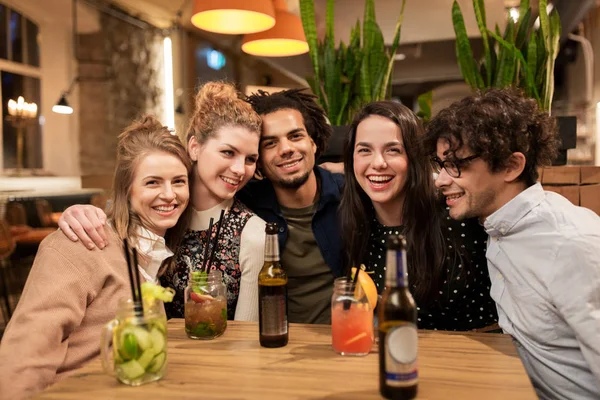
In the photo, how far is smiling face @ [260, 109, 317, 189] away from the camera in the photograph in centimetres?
221

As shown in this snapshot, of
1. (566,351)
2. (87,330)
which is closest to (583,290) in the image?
(566,351)

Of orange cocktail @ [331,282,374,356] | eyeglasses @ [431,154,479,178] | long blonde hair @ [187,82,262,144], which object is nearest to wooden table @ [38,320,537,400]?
orange cocktail @ [331,282,374,356]

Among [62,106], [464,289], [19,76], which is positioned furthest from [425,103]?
[19,76]

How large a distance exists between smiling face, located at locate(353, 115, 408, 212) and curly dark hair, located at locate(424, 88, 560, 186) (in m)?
0.20

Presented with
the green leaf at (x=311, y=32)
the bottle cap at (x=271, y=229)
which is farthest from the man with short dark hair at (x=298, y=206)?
the green leaf at (x=311, y=32)

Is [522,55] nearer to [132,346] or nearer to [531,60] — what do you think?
[531,60]

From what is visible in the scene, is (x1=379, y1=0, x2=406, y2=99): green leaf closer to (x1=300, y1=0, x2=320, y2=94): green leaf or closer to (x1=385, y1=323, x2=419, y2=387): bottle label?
(x1=300, y1=0, x2=320, y2=94): green leaf

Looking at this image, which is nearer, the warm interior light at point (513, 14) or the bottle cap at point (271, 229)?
the bottle cap at point (271, 229)

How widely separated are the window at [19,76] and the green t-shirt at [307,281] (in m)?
3.56

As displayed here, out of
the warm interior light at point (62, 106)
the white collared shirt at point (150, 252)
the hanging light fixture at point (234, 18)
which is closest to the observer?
the white collared shirt at point (150, 252)

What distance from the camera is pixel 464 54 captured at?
10.4 ft

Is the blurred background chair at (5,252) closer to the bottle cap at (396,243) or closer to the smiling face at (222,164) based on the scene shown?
the smiling face at (222,164)

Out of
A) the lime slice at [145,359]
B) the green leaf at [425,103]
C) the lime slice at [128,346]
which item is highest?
the green leaf at [425,103]

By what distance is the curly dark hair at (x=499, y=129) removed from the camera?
1.61 meters
